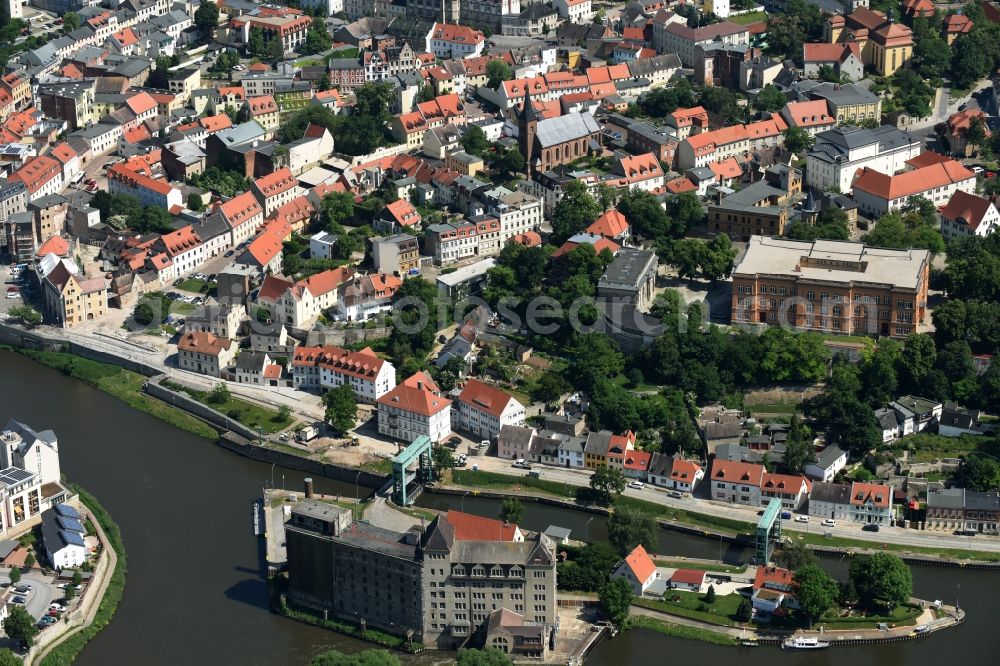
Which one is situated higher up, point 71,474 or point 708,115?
point 708,115

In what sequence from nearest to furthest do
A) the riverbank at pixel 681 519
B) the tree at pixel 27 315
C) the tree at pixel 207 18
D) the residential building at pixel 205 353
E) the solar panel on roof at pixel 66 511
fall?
the riverbank at pixel 681 519
the solar panel on roof at pixel 66 511
the residential building at pixel 205 353
the tree at pixel 27 315
the tree at pixel 207 18

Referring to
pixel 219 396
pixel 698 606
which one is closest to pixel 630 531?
pixel 698 606

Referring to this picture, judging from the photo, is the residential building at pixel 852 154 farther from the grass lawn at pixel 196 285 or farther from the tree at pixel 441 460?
the grass lawn at pixel 196 285

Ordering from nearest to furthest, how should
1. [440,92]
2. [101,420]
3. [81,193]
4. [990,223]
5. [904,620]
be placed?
[904,620], [101,420], [990,223], [81,193], [440,92]

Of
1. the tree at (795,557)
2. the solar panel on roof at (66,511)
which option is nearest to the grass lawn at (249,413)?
the solar panel on roof at (66,511)

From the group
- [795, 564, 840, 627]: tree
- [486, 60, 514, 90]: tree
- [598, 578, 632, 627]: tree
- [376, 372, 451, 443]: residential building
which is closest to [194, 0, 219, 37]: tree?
[486, 60, 514, 90]: tree

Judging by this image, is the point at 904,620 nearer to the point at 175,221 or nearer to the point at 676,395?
the point at 676,395

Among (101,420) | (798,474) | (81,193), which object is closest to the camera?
(798,474)

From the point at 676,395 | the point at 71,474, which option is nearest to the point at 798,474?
the point at 676,395
